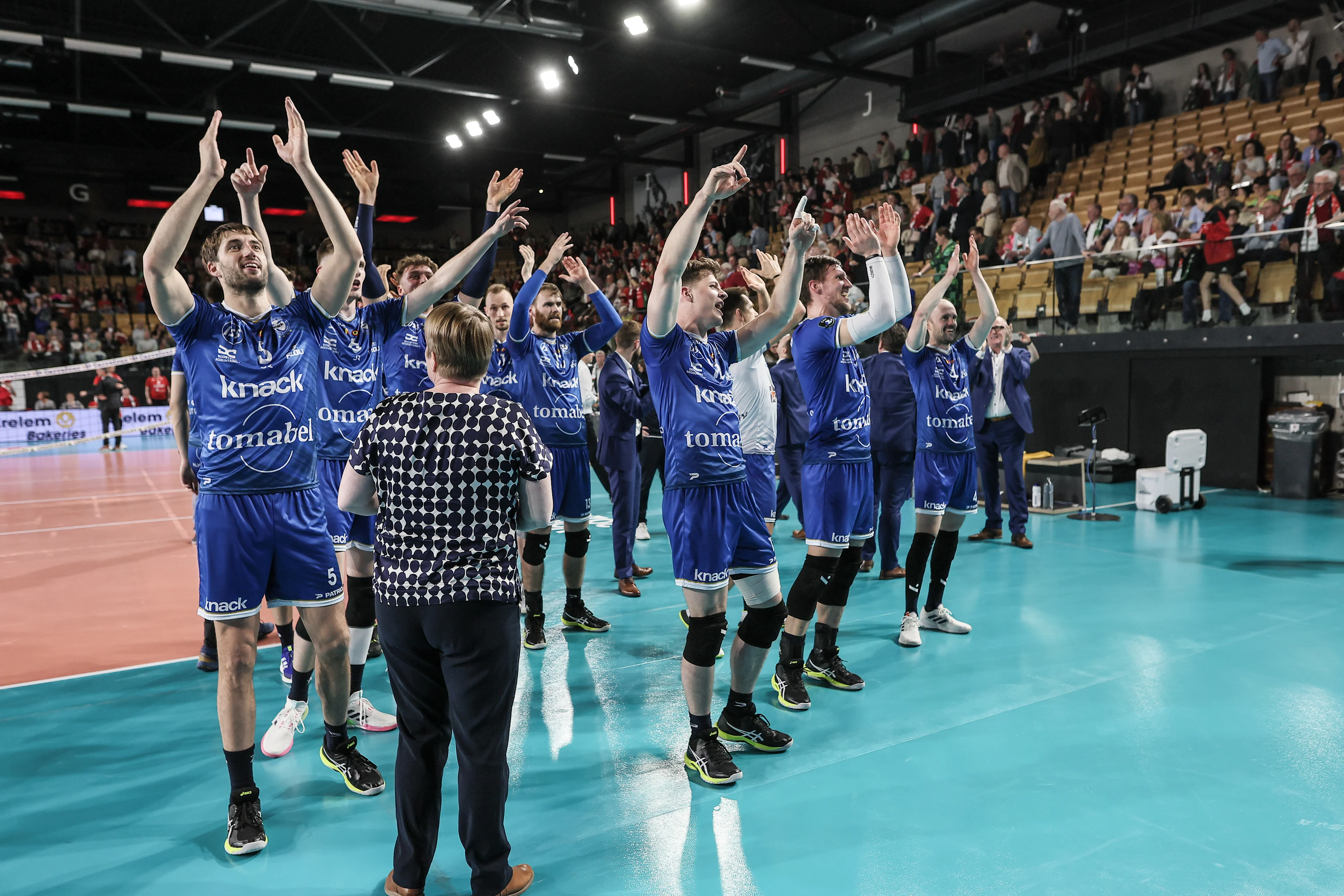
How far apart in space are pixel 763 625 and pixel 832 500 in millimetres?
962

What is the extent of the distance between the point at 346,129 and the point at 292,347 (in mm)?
22692

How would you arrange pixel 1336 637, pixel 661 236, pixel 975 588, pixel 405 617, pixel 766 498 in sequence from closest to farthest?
pixel 405 617, pixel 766 498, pixel 1336 637, pixel 975 588, pixel 661 236

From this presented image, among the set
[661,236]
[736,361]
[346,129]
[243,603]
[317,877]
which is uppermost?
[346,129]

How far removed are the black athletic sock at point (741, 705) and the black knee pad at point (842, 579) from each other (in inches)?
34.9

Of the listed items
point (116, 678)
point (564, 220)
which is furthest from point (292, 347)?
point (564, 220)

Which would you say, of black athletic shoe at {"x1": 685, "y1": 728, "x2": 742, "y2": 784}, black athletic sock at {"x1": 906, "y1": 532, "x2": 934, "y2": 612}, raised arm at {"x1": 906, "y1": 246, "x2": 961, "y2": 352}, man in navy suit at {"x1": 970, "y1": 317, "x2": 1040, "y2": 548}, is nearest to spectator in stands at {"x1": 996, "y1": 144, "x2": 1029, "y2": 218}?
man in navy suit at {"x1": 970, "y1": 317, "x2": 1040, "y2": 548}

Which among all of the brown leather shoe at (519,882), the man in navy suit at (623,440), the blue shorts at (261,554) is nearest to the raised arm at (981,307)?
the man in navy suit at (623,440)

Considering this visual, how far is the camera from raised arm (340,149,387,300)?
3.89m

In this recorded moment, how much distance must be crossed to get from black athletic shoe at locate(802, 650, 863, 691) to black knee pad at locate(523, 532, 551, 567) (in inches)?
69.5

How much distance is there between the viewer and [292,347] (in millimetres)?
3328

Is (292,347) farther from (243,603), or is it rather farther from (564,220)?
(564,220)

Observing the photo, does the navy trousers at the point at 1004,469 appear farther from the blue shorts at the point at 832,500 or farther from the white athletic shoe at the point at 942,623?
the blue shorts at the point at 832,500

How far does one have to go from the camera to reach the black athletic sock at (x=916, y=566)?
18.0ft

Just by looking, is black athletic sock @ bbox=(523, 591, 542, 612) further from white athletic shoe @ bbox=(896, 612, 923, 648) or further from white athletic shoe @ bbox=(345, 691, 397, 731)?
white athletic shoe @ bbox=(896, 612, 923, 648)
